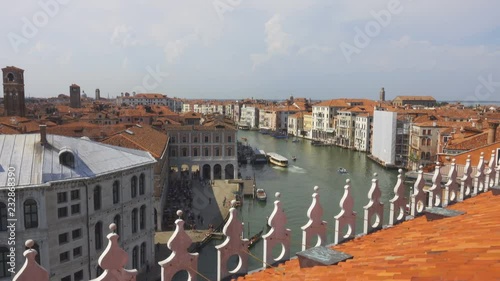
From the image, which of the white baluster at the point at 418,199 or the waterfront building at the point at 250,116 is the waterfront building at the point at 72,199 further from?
the waterfront building at the point at 250,116

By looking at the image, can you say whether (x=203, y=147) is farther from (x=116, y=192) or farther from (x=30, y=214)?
(x=30, y=214)

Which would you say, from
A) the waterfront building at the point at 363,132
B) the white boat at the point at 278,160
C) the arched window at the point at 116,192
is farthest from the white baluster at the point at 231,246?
the waterfront building at the point at 363,132

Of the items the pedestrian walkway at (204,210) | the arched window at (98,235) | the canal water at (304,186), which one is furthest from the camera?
the canal water at (304,186)

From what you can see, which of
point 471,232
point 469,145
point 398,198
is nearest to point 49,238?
point 398,198

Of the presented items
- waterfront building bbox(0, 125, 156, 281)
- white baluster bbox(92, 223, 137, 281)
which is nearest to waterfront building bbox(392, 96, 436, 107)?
waterfront building bbox(0, 125, 156, 281)

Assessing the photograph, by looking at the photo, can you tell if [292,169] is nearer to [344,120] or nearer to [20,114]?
[344,120]

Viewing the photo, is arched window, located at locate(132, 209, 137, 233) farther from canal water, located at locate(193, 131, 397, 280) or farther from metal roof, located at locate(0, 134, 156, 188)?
canal water, located at locate(193, 131, 397, 280)
